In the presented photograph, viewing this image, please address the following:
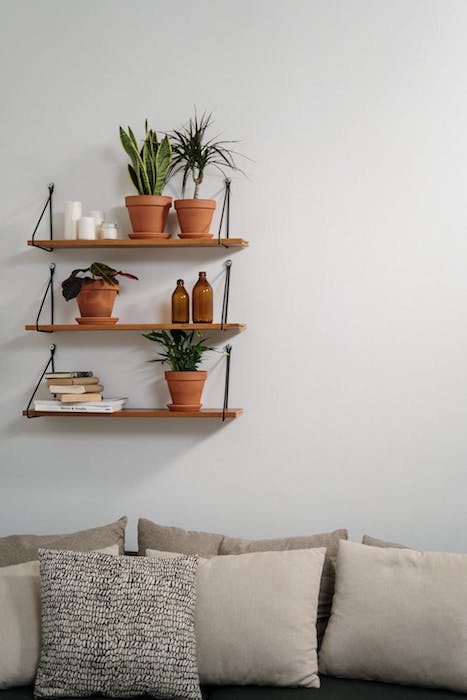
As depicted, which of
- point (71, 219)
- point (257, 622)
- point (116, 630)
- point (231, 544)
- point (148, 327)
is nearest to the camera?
point (116, 630)

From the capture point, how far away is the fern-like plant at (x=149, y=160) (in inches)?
124

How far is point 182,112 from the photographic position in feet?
10.7

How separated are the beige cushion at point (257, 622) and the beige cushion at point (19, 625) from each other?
492 mm

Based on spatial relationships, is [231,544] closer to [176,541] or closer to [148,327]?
[176,541]

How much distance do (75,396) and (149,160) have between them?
35.1 inches

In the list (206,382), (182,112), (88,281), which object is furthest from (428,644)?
(182,112)

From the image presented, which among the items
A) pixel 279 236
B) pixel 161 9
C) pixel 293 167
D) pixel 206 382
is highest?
pixel 161 9

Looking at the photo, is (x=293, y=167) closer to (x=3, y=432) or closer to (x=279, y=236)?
(x=279, y=236)

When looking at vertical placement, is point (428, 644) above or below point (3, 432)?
below

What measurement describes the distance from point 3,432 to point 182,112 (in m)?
1.40

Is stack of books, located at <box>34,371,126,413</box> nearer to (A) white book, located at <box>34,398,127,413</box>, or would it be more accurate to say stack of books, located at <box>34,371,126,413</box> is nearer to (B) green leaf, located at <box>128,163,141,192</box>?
(A) white book, located at <box>34,398,127,413</box>

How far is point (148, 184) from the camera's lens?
3.15m

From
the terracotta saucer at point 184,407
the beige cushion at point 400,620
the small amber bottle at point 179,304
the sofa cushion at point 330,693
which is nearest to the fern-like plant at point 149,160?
the small amber bottle at point 179,304

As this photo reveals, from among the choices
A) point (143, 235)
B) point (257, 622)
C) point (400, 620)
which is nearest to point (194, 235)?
point (143, 235)
